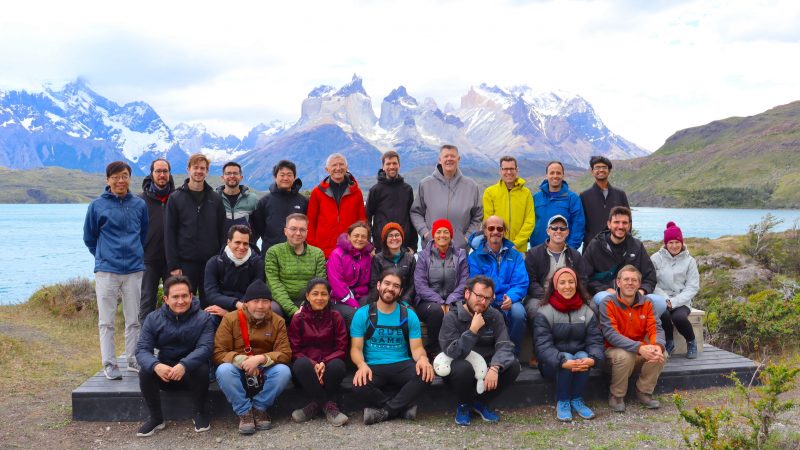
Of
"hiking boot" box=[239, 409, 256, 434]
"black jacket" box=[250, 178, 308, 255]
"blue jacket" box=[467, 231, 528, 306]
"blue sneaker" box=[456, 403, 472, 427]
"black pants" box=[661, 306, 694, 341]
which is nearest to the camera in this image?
"hiking boot" box=[239, 409, 256, 434]

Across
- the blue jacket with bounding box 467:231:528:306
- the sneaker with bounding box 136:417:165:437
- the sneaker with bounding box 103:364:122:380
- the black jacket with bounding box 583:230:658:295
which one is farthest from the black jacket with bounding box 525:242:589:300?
the sneaker with bounding box 103:364:122:380

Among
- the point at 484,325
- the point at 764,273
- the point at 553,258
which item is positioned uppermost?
the point at 553,258

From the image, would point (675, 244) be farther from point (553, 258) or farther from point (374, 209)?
point (374, 209)

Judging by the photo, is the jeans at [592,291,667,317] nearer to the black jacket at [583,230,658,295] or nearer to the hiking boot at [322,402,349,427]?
the black jacket at [583,230,658,295]

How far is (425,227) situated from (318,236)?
1.44m

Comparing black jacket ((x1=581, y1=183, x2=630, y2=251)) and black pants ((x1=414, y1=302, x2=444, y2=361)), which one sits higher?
black jacket ((x1=581, y1=183, x2=630, y2=251))

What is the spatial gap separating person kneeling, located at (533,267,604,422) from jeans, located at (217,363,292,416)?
107 inches

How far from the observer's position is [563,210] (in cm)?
791

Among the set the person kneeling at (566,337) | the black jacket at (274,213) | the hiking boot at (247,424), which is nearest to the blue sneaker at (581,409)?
the person kneeling at (566,337)

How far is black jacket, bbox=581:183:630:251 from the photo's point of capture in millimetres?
7941

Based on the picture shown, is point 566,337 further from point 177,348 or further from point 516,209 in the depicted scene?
point 177,348

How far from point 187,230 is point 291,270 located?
1399 mm

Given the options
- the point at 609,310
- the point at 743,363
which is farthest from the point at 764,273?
the point at 609,310

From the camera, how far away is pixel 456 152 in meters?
7.84
